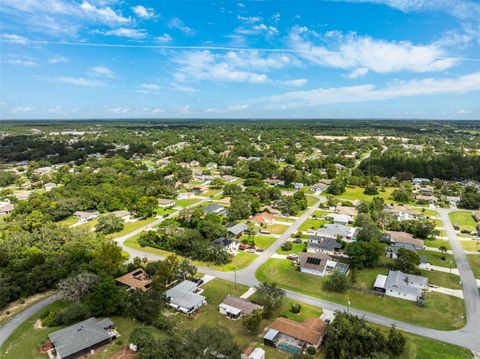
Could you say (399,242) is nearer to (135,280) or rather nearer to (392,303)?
(392,303)

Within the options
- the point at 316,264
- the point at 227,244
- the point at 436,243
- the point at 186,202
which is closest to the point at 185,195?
the point at 186,202

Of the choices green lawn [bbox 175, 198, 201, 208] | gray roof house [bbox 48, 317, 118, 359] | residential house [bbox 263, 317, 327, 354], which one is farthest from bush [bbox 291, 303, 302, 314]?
green lawn [bbox 175, 198, 201, 208]

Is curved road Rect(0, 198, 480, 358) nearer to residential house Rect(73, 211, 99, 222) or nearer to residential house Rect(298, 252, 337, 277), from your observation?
residential house Rect(298, 252, 337, 277)

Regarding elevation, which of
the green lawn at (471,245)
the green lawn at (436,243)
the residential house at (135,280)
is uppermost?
the residential house at (135,280)

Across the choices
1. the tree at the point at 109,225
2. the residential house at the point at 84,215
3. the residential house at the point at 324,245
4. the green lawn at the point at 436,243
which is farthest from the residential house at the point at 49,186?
the green lawn at the point at 436,243

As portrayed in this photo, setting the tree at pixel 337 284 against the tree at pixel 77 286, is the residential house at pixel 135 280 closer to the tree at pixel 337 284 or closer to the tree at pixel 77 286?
the tree at pixel 77 286

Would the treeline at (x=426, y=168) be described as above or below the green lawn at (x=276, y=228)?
above

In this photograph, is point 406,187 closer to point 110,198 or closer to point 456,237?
point 456,237

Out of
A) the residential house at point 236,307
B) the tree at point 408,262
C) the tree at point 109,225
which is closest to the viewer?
the residential house at point 236,307
